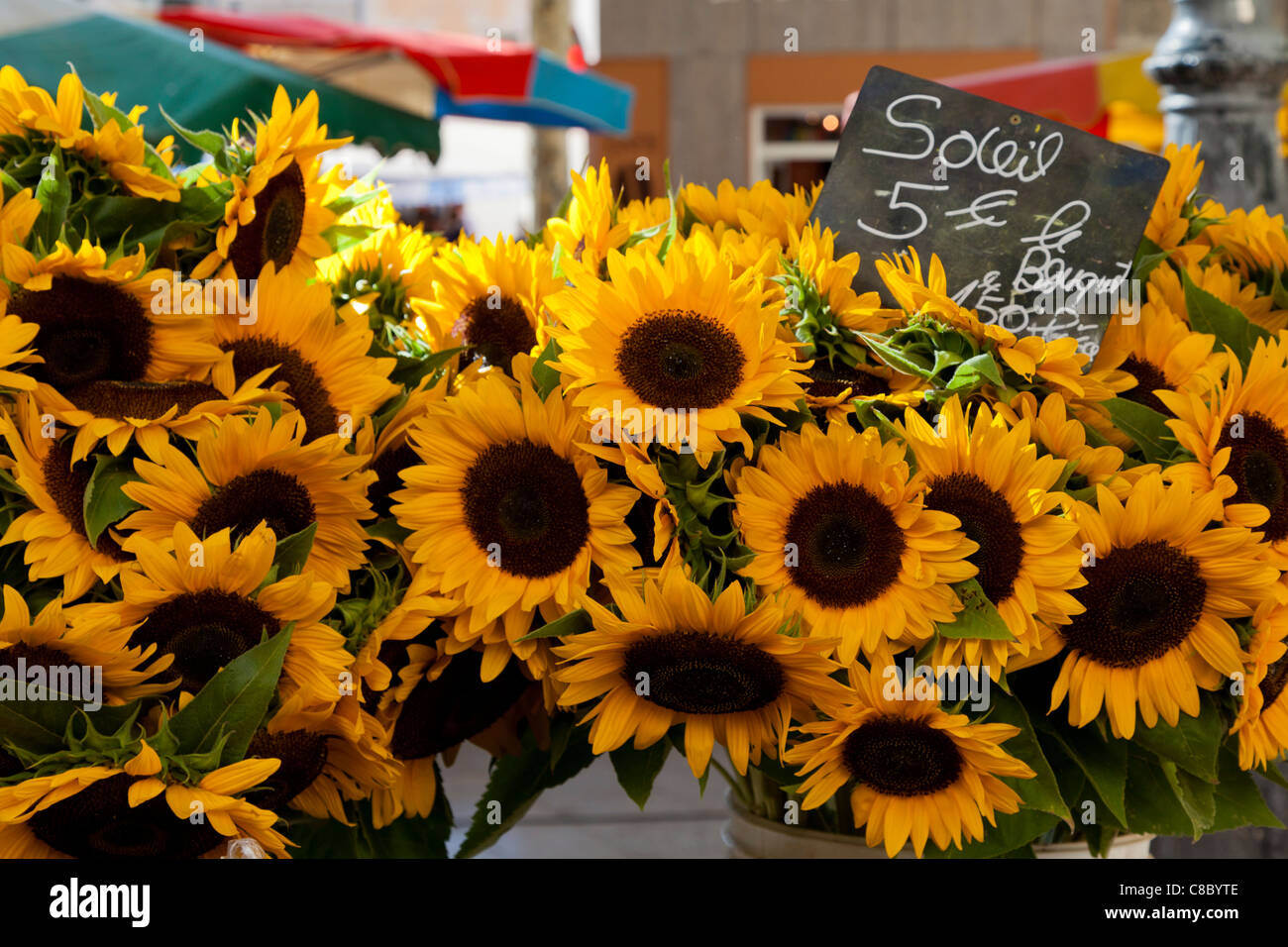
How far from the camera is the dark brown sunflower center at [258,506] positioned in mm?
1214

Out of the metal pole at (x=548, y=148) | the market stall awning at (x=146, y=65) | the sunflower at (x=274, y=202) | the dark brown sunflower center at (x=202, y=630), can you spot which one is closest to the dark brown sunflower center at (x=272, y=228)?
the sunflower at (x=274, y=202)

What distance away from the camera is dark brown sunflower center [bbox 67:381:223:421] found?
4.02 ft

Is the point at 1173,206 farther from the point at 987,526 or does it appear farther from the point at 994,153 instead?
the point at 987,526

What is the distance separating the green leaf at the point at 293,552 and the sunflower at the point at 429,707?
5.3 inches

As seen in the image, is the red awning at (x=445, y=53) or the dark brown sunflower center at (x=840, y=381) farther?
the red awning at (x=445, y=53)

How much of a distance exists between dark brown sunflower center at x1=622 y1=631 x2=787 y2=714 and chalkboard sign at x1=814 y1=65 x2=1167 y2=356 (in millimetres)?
461

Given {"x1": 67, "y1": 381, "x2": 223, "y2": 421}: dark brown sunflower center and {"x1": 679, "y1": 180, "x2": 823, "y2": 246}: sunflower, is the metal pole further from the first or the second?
{"x1": 67, "y1": 381, "x2": 223, "y2": 421}: dark brown sunflower center

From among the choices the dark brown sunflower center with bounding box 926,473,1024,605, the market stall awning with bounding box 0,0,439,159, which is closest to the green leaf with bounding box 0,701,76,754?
the dark brown sunflower center with bounding box 926,473,1024,605

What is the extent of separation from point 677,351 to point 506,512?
0.22 m

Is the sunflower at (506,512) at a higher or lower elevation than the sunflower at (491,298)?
lower

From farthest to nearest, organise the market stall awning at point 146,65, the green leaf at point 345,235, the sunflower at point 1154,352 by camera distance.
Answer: the market stall awning at point 146,65, the green leaf at point 345,235, the sunflower at point 1154,352

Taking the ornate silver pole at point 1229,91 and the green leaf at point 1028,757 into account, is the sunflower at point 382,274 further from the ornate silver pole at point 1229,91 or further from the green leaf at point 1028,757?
the ornate silver pole at point 1229,91

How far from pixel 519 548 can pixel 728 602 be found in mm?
223
